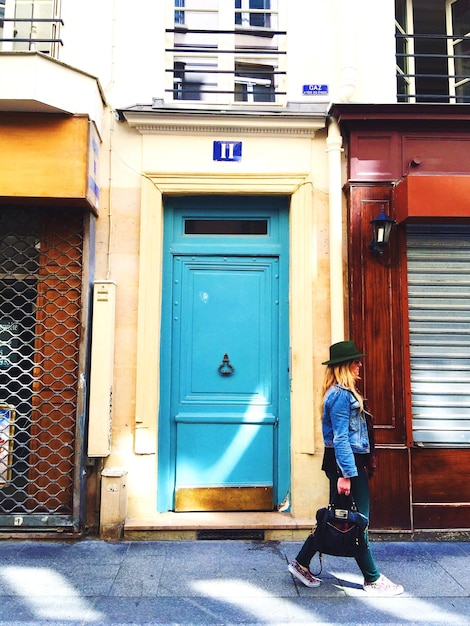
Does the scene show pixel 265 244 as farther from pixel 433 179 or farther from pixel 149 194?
pixel 433 179

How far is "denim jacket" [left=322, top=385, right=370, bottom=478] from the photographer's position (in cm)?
363

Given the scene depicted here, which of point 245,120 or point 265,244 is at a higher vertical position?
point 245,120

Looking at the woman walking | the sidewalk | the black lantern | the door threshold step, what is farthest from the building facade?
the woman walking

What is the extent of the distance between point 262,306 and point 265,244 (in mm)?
660

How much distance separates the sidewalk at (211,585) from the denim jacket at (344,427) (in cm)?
95

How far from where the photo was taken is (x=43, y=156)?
4.68 m

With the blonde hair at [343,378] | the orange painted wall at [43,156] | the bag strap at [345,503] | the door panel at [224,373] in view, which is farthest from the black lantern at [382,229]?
the orange painted wall at [43,156]

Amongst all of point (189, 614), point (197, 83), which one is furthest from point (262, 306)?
point (189, 614)

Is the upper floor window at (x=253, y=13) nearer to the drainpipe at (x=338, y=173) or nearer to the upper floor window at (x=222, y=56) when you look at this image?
the upper floor window at (x=222, y=56)

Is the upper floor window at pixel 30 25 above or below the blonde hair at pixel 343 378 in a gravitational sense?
above

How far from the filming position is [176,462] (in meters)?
5.19

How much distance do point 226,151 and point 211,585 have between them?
12.9ft

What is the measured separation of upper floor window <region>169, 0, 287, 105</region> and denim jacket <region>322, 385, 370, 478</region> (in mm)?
3389

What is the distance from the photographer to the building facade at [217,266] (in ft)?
15.9
